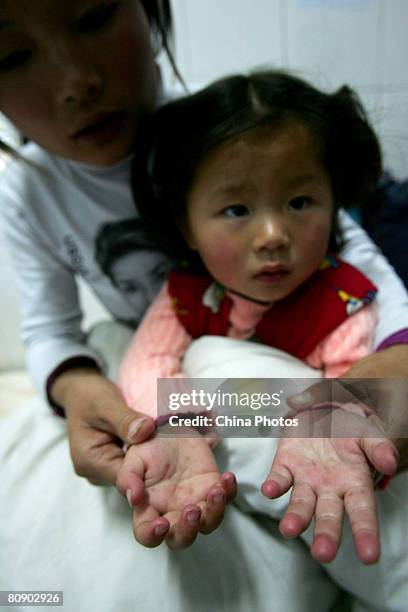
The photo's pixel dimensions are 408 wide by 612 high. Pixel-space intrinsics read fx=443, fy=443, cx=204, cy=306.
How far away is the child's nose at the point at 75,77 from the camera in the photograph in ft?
1.30

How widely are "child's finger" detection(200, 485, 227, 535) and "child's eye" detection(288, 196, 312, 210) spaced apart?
0.27 m

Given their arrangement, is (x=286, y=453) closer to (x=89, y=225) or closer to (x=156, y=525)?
(x=156, y=525)

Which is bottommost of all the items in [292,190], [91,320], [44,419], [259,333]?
[91,320]

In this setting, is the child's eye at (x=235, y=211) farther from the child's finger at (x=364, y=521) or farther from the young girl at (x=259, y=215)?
the child's finger at (x=364, y=521)

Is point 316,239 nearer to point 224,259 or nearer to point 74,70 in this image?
point 224,259

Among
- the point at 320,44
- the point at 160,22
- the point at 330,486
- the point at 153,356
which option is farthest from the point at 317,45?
the point at 330,486

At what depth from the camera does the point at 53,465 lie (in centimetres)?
52

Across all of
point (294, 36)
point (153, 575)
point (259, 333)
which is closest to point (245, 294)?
point (259, 333)

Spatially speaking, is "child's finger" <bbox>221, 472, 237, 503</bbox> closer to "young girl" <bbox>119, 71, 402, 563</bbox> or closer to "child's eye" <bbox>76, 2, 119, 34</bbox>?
"young girl" <bbox>119, 71, 402, 563</bbox>

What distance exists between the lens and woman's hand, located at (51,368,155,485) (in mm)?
387

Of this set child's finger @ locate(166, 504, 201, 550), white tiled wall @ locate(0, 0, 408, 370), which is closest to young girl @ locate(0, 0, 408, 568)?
child's finger @ locate(166, 504, 201, 550)

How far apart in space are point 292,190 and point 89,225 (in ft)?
0.99

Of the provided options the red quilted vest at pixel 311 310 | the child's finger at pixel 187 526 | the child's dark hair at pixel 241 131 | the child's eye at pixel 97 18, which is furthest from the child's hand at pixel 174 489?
the child's eye at pixel 97 18

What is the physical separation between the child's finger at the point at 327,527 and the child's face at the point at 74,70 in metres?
0.40
